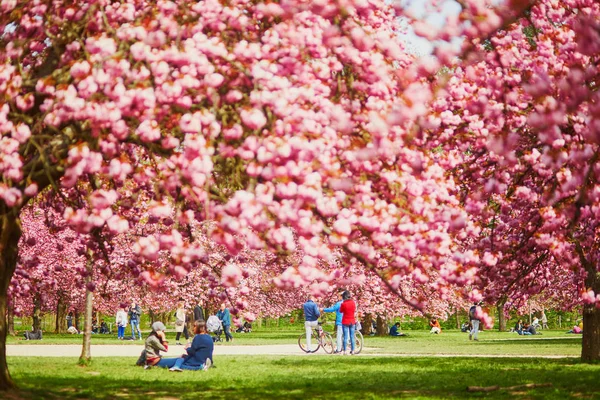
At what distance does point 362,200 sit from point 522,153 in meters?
5.81

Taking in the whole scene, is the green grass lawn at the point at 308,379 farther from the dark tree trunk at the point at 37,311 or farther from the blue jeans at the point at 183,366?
the dark tree trunk at the point at 37,311

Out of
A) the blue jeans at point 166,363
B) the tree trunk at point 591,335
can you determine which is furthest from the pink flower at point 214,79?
the tree trunk at point 591,335

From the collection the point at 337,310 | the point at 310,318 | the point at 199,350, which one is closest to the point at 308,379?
the point at 199,350

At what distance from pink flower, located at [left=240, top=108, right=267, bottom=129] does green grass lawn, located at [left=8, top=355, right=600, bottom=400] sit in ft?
21.9

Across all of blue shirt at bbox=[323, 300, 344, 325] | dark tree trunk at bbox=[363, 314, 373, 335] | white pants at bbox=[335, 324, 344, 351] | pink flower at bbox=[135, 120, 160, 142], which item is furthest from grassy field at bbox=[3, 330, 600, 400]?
dark tree trunk at bbox=[363, 314, 373, 335]

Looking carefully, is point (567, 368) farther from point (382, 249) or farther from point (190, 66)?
point (190, 66)

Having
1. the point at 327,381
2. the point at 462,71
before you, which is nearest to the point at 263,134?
the point at 462,71

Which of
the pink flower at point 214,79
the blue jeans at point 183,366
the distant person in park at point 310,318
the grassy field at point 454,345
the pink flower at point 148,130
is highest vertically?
the pink flower at point 214,79

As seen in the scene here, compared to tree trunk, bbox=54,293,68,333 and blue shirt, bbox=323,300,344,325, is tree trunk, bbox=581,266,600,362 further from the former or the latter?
tree trunk, bbox=54,293,68,333

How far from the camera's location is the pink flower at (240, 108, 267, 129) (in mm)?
9156

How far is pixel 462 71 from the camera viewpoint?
1484 centimetres

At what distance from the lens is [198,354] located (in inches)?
814

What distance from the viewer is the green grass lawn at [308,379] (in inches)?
604

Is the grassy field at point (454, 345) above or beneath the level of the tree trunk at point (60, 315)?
beneath
